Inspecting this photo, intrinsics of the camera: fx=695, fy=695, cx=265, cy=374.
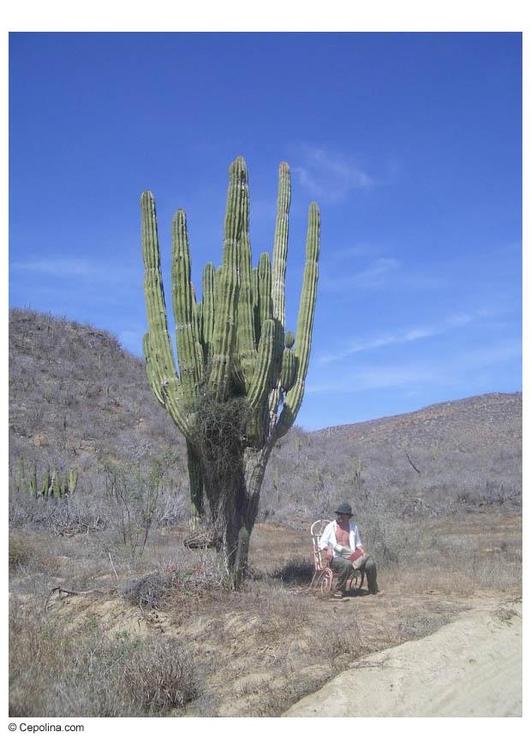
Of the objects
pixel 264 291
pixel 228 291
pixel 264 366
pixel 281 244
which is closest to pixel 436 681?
pixel 264 366

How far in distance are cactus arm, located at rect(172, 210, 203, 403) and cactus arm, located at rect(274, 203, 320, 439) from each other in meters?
1.56

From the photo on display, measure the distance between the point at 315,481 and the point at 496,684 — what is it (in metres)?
19.8

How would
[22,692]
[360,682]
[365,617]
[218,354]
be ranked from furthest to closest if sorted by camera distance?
[218,354], [365,617], [360,682], [22,692]

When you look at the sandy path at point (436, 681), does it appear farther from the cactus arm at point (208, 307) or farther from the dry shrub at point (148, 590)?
the cactus arm at point (208, 307)

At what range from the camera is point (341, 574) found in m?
9.40

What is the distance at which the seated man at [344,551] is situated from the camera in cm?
941

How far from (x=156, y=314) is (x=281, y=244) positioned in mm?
2464

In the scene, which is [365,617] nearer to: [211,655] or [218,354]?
[211,655]

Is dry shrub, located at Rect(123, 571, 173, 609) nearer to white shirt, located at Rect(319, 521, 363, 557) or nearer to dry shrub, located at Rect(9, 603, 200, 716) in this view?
dry shrub, located at Rect(9, 603, 200, 716)

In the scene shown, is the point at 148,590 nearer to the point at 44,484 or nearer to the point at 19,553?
the point at 19,553

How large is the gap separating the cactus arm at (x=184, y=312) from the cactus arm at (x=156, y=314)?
179mm

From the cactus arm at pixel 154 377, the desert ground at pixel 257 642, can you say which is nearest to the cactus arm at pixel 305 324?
the cactus arm at pixel 154 377

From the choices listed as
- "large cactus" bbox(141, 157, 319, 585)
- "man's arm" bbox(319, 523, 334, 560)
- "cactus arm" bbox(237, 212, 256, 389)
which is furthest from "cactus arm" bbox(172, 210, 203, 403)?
"man's arm" bbox(319, 523, 334, 560)

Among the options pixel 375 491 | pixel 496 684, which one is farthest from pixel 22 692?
pixel 375 491
